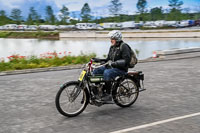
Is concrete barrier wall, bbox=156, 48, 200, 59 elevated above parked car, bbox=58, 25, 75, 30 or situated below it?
below

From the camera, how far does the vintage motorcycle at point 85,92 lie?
5.53 metres

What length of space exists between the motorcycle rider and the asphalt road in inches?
→ 25.0

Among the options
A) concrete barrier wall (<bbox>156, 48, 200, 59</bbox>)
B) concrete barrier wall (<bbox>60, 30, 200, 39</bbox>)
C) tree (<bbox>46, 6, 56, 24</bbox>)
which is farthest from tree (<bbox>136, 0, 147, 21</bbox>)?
concrete barrier wall (<bbox>156, 48, 200, 59</bbox>)

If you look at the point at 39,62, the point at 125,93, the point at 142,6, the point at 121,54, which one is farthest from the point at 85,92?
the point at 142,6

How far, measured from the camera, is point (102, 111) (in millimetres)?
6145

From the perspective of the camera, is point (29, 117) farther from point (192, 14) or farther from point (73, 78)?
point (192, 14)

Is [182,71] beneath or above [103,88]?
beneath

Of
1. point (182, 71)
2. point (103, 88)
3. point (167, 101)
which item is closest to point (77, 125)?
point (103, 88)

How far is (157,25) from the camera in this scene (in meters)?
98.4

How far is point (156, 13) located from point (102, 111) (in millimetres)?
122155

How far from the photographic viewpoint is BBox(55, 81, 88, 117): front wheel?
17.9 ft

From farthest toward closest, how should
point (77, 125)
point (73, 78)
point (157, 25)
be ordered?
point (157, 25) → point (73, 78) → point (77, 125)

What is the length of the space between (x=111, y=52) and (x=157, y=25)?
313 feet

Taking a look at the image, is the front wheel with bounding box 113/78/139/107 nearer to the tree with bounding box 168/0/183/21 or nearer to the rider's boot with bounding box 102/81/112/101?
the rider's boot with bounding box 102/81/112/101
